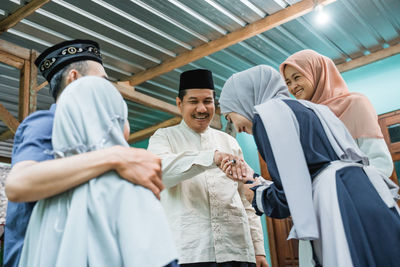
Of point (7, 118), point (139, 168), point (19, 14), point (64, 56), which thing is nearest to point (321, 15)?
point (19, 14)

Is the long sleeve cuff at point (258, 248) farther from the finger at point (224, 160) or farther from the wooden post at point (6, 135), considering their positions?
the wooden post at point (6, 135)

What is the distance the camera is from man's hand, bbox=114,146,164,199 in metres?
1.07

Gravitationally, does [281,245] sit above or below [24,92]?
below

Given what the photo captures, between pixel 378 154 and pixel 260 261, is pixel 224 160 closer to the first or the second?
pixel 260 261

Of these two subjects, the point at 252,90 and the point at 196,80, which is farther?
the point at 196,80

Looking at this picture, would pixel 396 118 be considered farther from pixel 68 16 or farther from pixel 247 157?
pixel 68 16

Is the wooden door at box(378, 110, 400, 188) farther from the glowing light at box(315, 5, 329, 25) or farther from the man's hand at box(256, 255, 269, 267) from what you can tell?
the man's hand at box(256, 255, 269, 267)

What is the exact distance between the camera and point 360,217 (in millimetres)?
1658

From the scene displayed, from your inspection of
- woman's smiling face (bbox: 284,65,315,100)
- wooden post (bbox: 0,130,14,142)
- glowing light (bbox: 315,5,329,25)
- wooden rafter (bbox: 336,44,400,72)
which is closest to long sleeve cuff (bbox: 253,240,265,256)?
woman's smiling face (bbox: 284,65,315,100)

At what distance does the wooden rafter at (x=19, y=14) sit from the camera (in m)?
4.18

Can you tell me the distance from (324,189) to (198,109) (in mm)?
1333

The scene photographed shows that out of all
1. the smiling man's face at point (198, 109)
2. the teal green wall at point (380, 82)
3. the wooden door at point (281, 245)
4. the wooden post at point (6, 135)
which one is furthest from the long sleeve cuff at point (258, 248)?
the wooden post at point (6, 135)

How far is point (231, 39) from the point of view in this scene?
5.17 m

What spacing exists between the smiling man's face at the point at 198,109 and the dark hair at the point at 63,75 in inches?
60.3
